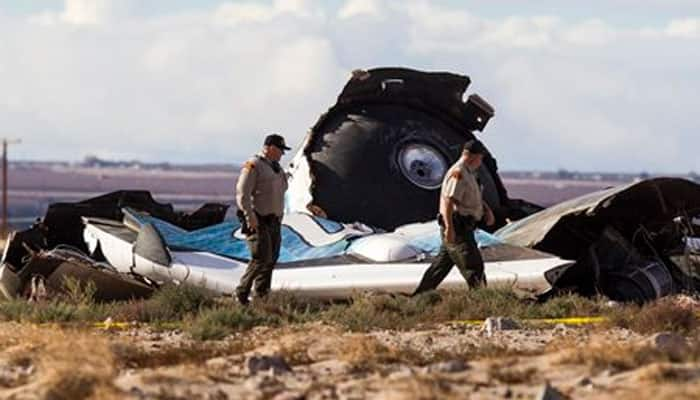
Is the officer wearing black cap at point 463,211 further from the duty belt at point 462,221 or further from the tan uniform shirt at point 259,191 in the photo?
the tan uniform shirt at point 259,191

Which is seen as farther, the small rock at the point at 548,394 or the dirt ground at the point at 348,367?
the dirt ground at the point at 348,367

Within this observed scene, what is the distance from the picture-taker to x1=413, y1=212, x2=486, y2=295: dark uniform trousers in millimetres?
17844

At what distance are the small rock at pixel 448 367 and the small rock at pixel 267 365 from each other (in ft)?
3.12

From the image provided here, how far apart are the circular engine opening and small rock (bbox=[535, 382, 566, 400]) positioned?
13601mm

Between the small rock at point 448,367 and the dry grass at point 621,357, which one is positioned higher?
the dry grass at point 621,357

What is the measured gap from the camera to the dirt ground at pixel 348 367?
1145cm

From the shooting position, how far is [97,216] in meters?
23.7

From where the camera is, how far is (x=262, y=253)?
17.8 metres

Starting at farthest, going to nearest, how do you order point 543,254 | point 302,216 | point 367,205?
point 367,205 < point 302,216 < point 543,254

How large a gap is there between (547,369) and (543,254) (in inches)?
294

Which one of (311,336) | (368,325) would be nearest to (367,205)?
(368,325)

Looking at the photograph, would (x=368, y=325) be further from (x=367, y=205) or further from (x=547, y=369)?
(x=367, y=205)

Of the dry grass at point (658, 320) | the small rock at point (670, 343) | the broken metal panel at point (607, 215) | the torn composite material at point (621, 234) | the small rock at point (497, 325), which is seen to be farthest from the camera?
the broken metal panel at point (607, 215)

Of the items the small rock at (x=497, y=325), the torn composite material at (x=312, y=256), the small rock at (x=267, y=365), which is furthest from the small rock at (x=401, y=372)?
the torn composite material at (x=312, y=256)
